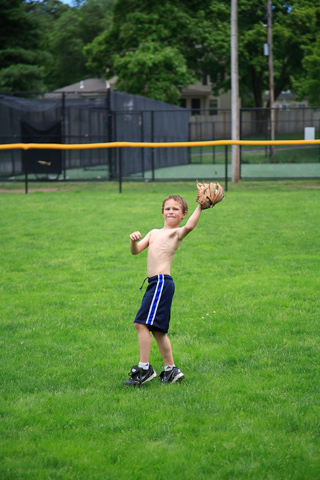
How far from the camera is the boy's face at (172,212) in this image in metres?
4.39

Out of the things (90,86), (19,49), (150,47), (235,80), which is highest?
(19,49)

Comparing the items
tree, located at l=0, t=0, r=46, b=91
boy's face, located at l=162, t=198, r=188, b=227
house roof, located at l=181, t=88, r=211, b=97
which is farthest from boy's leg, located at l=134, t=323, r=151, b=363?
house roof, located at l=181, t=88, r=211, b=97

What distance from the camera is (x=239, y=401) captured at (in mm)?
3893

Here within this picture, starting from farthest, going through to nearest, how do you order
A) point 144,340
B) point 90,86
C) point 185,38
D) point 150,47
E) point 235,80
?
point 90,86, point 185,38, point 150,47, point 235,80, point 144,340

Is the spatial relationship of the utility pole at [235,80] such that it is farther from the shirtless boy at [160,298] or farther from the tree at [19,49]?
the tree at [19,49]

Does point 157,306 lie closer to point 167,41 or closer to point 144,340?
point 144,340

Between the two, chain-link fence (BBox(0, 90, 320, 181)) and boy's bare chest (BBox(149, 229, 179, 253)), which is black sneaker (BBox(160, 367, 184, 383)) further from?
chain-link fence (BBox(0, 90, 320, 181))

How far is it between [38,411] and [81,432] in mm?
420

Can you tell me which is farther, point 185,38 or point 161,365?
point 185,38

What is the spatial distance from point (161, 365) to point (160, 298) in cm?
69

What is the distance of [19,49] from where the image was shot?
39.1 meters

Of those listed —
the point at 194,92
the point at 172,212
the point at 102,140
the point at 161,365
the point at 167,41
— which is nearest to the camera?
the point at 172,212

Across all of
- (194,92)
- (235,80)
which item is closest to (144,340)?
(235,80)

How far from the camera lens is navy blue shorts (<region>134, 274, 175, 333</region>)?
4188 mm
